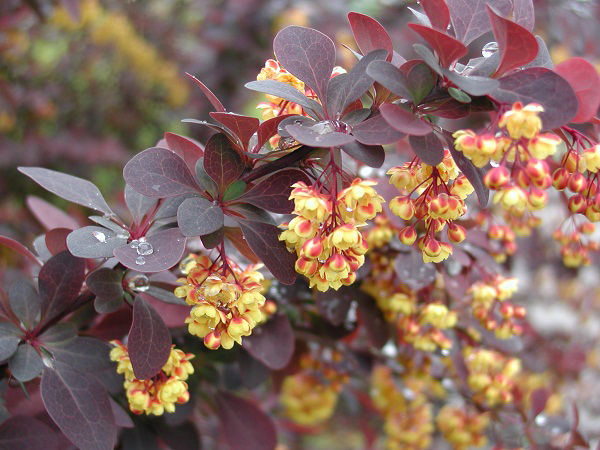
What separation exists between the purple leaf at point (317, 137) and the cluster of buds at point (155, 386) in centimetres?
39

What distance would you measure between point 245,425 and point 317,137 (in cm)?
82

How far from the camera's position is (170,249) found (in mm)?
765

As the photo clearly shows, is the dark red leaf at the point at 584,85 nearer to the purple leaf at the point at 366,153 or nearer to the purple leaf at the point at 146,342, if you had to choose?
the purple leaf at the point at 366,153

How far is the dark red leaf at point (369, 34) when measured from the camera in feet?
2.65

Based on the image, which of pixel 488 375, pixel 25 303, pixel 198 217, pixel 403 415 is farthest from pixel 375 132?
pixel 403 415

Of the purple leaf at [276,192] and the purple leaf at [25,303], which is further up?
the purple leaf at [276,192]

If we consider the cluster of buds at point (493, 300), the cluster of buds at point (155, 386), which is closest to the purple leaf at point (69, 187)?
the cluster of buds at point (155, 386)

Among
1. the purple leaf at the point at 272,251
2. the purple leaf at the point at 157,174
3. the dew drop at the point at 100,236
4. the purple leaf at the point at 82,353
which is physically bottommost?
the purple leaf at the point at 82,353

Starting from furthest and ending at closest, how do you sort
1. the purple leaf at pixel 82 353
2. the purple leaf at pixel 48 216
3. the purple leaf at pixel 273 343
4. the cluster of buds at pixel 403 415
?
the cluster of buds at pixel 403 415 < the purple leaf at pixel 48 216 < the purple leaf at pixel 273 343 < the purple leaf at pixel 82 353

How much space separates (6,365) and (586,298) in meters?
3.09

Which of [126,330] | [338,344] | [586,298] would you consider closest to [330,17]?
[586,298]

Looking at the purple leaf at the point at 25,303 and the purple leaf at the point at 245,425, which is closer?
the purple leaf at the point at 25,303

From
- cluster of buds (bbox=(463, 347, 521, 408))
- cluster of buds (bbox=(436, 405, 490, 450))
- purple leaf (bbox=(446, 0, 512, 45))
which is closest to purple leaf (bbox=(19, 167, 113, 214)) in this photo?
purple leaf (bbox=(446, 0, 512, 45))

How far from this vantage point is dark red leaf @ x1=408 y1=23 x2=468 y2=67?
70cm
